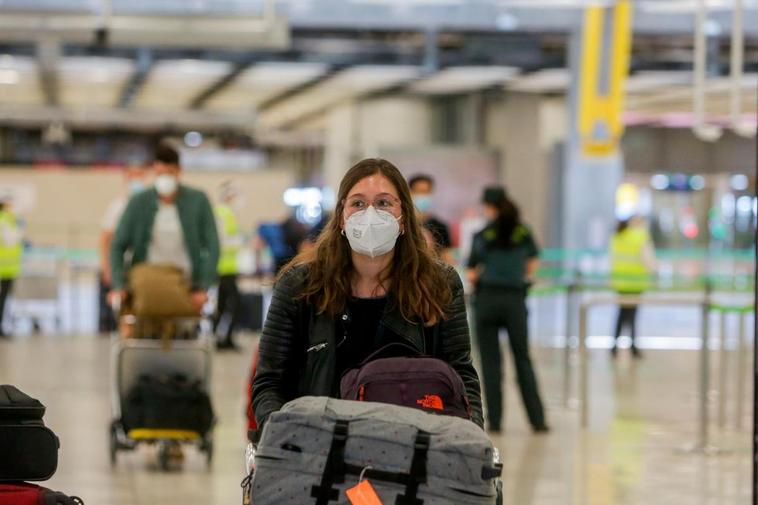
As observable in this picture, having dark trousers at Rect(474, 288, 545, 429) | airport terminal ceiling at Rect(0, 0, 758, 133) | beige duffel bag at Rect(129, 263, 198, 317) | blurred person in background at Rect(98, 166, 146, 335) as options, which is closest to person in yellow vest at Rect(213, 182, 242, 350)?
blurred person in background at Rect(98, 166, 146, 335)

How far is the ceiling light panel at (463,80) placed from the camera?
26969 mm

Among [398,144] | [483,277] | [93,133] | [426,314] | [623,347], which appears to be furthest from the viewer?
[93,133]

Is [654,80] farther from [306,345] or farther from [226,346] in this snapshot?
[306,345]

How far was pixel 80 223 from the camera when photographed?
32500 mm

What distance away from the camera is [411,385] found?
11.5ft

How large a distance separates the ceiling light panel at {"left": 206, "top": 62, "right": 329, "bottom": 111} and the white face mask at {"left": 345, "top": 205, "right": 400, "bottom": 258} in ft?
72.4

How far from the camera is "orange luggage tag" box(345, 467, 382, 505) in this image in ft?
10.5

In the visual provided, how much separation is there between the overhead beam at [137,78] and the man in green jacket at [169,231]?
55.1 feet

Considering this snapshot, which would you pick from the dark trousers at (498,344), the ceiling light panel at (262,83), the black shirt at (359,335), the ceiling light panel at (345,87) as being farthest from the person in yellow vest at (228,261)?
the black shirt at (359,335)

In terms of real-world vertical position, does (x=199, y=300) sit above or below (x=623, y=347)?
above

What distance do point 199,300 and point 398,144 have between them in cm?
2308

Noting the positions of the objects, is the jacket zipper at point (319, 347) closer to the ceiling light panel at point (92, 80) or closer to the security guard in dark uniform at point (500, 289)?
the security guard in dark uniform at point (500, 289)

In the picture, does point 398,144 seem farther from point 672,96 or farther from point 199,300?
point 199,300

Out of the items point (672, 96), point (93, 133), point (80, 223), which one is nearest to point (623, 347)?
point (672, 96)
